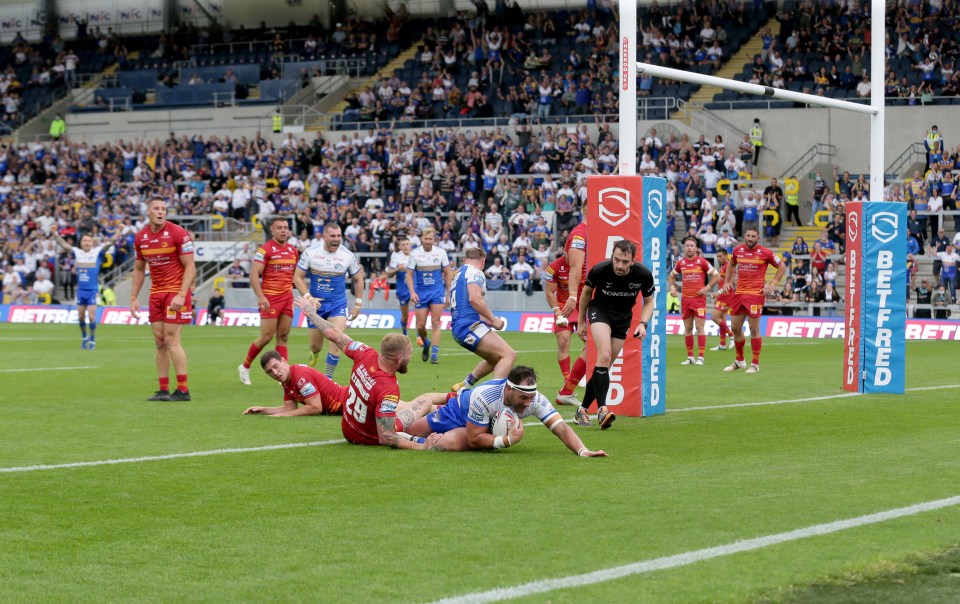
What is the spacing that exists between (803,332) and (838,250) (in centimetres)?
421

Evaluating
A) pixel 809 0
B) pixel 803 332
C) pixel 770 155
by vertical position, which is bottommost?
pixel 803 332

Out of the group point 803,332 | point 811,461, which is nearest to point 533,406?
point 811,461

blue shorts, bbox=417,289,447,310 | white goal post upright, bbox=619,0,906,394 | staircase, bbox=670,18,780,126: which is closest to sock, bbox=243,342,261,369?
blue shorts, bbox=417,289,447,310

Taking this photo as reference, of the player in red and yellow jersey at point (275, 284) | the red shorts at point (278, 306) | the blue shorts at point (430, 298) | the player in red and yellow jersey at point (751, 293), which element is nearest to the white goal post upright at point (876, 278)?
the player in red and yellow jersey at point (751, 293)

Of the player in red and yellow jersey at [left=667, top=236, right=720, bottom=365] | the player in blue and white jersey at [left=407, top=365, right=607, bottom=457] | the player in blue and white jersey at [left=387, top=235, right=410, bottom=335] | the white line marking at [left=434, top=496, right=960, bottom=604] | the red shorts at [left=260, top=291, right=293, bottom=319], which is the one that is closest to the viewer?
the white line marking at [left=434, top=496, right=960, bottom=604]

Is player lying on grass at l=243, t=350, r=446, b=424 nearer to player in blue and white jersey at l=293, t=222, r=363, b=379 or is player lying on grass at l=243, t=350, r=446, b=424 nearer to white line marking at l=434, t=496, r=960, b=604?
player in blue and white jersey at l=293, t=222, r=363, b=379

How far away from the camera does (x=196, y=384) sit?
18297 millimetres

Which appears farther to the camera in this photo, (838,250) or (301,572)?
(838,250)

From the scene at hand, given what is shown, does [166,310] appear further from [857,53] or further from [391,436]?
[857,53]

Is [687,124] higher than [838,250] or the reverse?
higher

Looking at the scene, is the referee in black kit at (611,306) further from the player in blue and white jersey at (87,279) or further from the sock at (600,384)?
the player in blue and white jersey at (87,279)

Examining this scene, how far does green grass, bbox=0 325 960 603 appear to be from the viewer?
630cm

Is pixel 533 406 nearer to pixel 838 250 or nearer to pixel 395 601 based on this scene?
pixel 395 601

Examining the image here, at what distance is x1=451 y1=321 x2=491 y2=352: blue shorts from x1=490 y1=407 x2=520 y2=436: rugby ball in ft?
11.5
